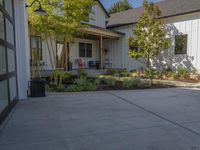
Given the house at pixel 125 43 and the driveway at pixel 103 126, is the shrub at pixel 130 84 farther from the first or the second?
the house at pixel 125 43

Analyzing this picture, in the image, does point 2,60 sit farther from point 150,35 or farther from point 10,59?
point 150,35

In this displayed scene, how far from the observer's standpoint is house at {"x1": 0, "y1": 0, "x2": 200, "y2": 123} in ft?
16.7

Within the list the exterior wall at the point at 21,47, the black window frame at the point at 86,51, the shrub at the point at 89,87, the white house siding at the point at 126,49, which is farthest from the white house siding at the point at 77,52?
the exterior wall at the point at 21,47

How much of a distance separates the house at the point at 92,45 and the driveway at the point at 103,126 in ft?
2.60

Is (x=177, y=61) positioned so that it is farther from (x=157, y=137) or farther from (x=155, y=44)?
(x=157, y=137)

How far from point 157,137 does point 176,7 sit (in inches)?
524

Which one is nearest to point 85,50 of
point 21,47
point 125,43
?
point 125,43

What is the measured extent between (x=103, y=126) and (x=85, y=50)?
12894 mm

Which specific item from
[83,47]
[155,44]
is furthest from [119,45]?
[155,44]

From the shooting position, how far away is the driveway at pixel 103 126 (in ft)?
10.2

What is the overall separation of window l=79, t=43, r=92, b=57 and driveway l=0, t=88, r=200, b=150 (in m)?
10.3

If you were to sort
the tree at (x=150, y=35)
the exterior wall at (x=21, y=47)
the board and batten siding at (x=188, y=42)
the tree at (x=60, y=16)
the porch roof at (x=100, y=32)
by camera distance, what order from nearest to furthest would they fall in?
1. the exterior wall at (x=21, y=47)
2. the tree at (x=60, y=16)
3. the tree at (x=150, y=35)
4. the board and batten siding at (x=188, y=42)
5. the porch roof at (x=100, y=32)

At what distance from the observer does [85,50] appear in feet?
53.9

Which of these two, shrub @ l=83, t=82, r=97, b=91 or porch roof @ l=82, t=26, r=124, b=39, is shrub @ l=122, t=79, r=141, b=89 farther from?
porch roof @ l=82, t=26, r=124, b=39
